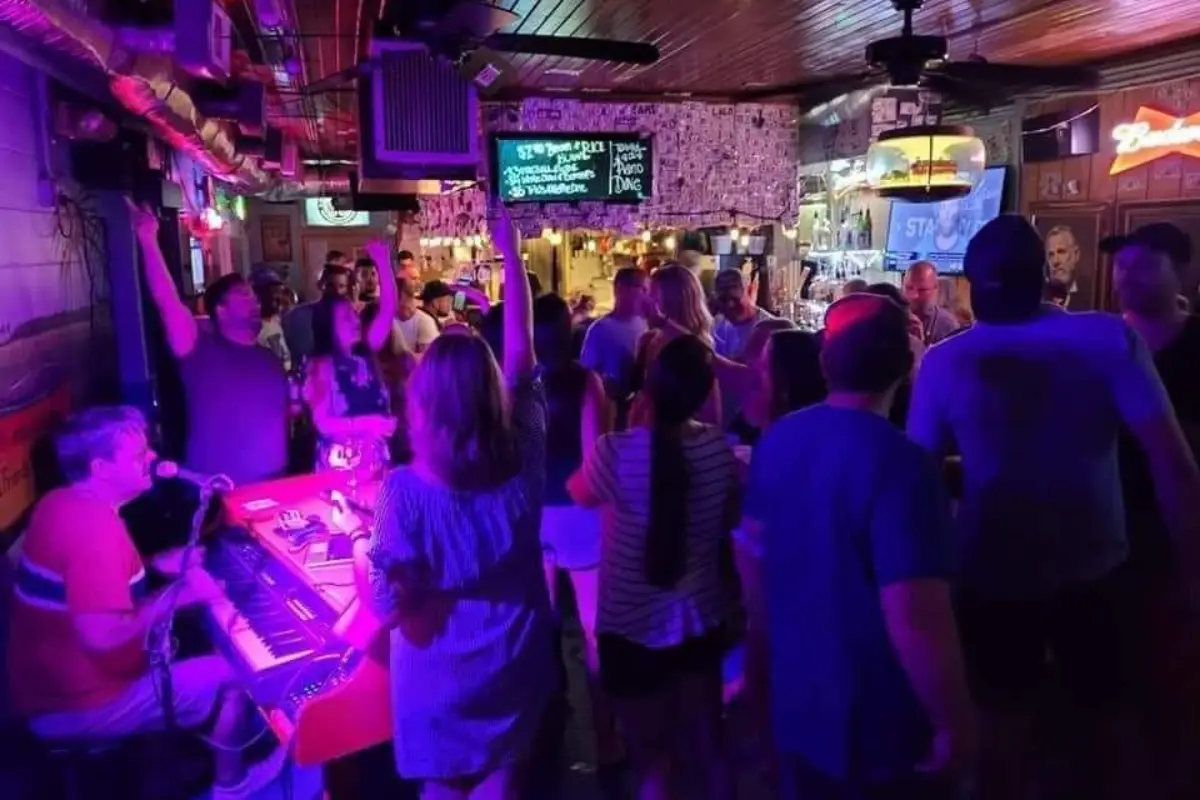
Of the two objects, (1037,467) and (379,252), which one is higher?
(379,252)

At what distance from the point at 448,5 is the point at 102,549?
80.5 inches

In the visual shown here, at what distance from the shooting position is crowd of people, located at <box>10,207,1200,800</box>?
1.70 m

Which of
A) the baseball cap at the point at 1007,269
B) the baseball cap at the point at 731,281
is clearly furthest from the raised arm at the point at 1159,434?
the baseball cap at the point at 731,281

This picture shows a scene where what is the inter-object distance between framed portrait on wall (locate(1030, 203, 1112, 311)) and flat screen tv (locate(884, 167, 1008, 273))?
0.38 metres

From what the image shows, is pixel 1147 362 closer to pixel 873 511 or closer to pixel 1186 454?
pixel 1186 454

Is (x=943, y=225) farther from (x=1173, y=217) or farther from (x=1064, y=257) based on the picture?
(x=1173, y=217)

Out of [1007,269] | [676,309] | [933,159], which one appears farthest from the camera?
[933,159]

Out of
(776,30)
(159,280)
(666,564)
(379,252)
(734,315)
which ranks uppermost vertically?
(776,30)

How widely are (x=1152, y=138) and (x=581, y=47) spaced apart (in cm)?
416

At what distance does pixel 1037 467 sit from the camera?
211 centimetres

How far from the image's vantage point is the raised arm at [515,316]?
272 centimetres

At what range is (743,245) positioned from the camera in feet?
28.5

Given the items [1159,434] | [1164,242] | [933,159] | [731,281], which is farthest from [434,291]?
[1159,434]

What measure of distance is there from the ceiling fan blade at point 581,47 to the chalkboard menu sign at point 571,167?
3.22 m
